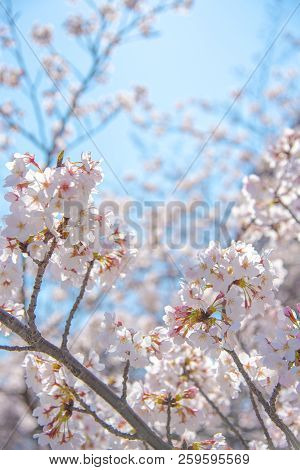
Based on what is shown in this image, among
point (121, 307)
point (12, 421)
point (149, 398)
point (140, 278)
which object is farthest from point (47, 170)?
point (140, 278)

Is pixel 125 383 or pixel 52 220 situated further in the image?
pixel 125 383

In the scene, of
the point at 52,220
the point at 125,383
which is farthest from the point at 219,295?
the point at 52,220

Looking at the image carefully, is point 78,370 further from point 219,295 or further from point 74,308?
point 219,295

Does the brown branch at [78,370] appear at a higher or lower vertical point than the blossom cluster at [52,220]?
lower

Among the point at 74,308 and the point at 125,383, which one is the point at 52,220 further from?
the point at 125,383

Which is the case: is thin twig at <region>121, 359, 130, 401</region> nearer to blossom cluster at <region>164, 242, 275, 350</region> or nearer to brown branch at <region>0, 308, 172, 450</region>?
brown branch at <region>0, 308, 172, 450</region>

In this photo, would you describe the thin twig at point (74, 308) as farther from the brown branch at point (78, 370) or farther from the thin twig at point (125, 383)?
the thin twig at point (125, 383)

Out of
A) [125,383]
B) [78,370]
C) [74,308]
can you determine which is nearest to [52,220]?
[74,308]

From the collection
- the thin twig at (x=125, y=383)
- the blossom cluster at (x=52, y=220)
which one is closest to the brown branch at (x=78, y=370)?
the thin twig at (x=125, y=383)

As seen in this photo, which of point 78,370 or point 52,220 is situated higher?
point 52,220

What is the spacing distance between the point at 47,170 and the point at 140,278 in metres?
6.38

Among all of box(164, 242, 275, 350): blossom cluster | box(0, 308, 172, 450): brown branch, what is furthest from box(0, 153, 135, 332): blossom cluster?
box(164, 242, 275, 350): blossom cluster

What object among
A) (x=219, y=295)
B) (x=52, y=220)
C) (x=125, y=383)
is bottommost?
(x=125, y=383)

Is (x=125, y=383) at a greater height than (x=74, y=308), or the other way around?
(x=74, y=308)
